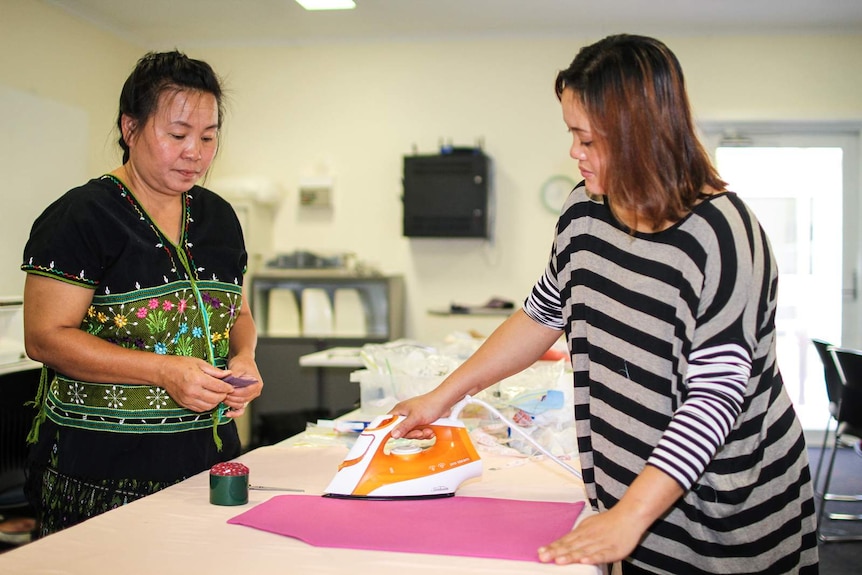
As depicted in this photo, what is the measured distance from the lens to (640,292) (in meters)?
1.29

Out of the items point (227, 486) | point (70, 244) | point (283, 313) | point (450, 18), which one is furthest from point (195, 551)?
point (450, 18)

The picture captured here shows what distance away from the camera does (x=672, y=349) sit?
4.12ft

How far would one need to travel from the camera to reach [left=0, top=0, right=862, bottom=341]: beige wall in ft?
18.4

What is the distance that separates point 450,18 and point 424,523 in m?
4.55

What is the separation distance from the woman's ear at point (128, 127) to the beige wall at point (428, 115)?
404 centimetres

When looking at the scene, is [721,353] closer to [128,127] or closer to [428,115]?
[128,127]

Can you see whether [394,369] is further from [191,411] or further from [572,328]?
[572,328]

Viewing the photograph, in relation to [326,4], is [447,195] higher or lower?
lower

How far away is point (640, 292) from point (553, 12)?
433cm

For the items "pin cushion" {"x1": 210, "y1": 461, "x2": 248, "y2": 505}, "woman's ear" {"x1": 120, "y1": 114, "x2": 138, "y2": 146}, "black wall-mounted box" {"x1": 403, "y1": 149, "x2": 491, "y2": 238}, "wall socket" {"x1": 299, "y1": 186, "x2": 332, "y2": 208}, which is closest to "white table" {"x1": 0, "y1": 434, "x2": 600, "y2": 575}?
"pin cushion" {"x1": 210, "y1": 461, "x2": 248, "y2": 505}

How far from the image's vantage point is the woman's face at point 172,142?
164 cm

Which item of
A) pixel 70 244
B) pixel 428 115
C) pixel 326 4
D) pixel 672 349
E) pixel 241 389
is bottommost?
pixel 241 389

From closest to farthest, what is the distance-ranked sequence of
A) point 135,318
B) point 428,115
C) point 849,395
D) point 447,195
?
point 135,318
point 849,395
point 447,195
point 428,115

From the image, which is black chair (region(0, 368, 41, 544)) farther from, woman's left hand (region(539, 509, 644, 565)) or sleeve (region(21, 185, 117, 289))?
woman's left hand (region(539, 509, 644, 565))
